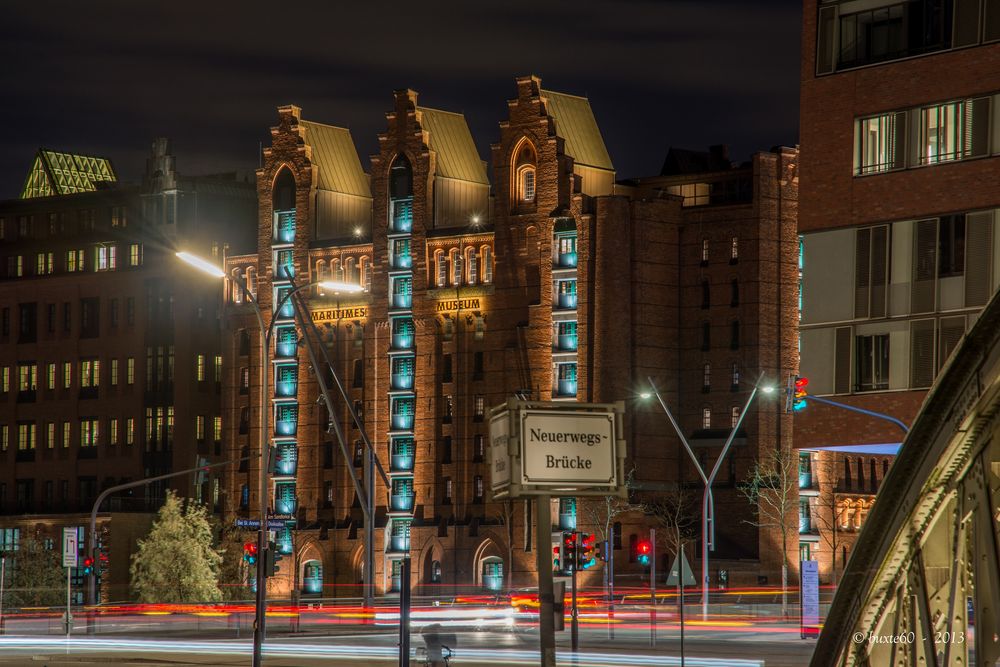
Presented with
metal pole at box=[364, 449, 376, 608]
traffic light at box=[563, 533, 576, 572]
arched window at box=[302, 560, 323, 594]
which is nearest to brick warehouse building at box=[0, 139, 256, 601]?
arched window at box=[302, 560, 323, 594]

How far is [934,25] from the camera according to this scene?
3991cm

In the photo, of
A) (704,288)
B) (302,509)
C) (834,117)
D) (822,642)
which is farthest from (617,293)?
(822,642)

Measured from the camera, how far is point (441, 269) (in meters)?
103

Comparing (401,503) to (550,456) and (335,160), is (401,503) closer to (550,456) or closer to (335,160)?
(335,160)

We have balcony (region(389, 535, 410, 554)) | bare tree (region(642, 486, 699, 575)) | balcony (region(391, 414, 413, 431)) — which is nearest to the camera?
bare tree (region(642, 486, 699, 575))

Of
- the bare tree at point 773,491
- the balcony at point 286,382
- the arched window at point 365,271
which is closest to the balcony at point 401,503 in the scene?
the balcony at point 286,382

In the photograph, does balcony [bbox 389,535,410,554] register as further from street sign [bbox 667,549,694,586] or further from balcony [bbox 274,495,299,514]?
street sign [bbox 667,549,694,586]

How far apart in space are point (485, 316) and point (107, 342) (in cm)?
2998

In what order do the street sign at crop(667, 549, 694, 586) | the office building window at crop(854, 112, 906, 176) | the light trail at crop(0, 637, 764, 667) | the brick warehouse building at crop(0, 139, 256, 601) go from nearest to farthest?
the street sign at crop(667, 549, 694, 586)
the light trail at crop(0, 637, 764, 667)
the office building window at crop(854, 112, 906, 176)
the brick warehouse building at crop(0, 139, 256, 601)

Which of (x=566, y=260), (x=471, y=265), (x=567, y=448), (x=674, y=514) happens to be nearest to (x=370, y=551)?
(x=674, y=514)

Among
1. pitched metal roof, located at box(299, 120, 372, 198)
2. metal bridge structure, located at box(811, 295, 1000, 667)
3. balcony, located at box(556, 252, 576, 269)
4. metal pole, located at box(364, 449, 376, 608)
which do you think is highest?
pitched metal roof, located at box(299, 120, 372, 198)

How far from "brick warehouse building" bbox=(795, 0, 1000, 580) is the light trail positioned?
23.8ft

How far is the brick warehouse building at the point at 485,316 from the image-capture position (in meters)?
94.1

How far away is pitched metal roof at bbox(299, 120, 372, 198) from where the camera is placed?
111m
